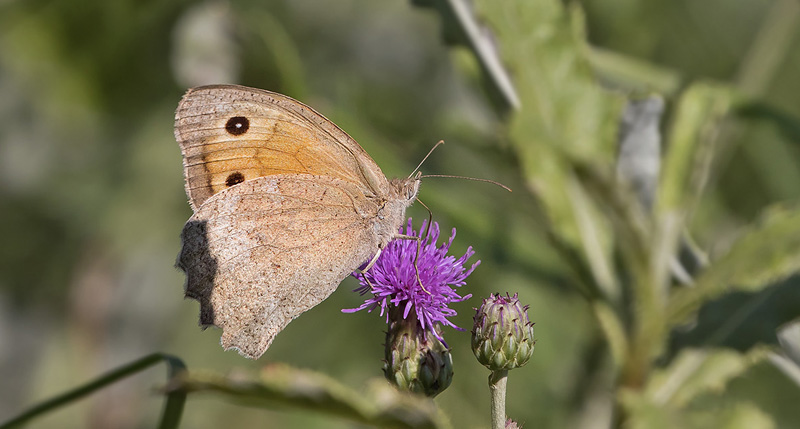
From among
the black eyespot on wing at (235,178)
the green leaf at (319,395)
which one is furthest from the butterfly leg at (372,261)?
the green leaf at (319,395)

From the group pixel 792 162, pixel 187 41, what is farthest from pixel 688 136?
pixel 187 41

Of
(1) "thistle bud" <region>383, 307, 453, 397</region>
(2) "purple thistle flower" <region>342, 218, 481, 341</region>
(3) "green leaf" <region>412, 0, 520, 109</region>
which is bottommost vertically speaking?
(1) "thistle bud" <region>383, 307, 453, 397</region>

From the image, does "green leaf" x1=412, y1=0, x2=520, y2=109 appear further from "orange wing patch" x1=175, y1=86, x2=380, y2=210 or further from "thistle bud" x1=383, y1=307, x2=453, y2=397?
"thistle bud" x1=383, y1=307, x2=453, y2=397

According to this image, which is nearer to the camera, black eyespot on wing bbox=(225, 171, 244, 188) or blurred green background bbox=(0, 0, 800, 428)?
black eyespot on wing bbox=(225, 171, 244, 188)

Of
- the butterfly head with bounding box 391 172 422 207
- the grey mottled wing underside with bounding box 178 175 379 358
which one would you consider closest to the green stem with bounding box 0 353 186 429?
the grey mottled wing underside with bounding box 178 175 379 358

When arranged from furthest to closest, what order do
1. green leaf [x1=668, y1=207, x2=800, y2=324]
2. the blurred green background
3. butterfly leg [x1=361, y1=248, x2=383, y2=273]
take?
the blurred green background → butterfly leg [x1=361, y1=248, x2=383, y2=273] → green leaf [x1=668, y1=207, x2=800, y2=324]

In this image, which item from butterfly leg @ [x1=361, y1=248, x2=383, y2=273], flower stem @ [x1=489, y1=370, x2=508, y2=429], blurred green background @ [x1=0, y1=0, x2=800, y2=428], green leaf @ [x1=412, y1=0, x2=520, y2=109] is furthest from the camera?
blurred green background @ [x1=0, y1=0, x2=800, y2=428]

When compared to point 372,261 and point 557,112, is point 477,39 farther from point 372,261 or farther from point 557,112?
point 372,261

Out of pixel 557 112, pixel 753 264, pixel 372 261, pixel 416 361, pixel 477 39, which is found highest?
pixel 477 39

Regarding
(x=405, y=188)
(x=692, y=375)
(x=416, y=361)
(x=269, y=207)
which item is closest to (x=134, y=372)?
(x=416, y=361)
